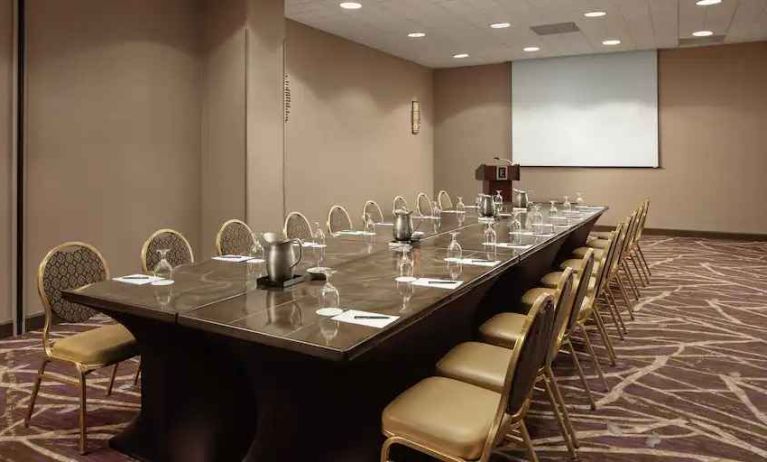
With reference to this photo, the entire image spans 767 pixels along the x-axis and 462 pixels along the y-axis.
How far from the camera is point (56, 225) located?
509 cm

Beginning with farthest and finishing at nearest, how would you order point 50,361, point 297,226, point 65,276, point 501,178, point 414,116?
point 414,116 → point 501,178 → point 297,226 → point 65,276 → point 50,361

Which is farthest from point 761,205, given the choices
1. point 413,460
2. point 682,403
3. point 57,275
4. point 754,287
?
point 57,275

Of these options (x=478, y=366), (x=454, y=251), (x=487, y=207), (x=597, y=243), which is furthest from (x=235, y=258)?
(x=597, y=243)

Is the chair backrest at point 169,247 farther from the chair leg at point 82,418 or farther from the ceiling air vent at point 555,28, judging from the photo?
the ceiling air vent at point 555,28

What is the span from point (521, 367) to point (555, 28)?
7.49 metres

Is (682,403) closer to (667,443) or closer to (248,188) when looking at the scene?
(667,443)

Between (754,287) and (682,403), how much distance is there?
12.9 feet

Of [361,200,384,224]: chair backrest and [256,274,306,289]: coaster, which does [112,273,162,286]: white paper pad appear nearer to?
[256,274,306,289]: coaster

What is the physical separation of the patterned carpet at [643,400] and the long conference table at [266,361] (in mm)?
502

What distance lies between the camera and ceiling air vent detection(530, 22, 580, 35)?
27.2 ft

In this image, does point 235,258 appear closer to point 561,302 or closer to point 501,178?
point 561,302

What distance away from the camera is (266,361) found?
2387mm

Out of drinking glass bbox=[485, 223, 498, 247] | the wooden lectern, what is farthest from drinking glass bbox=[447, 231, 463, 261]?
the wooden lectern

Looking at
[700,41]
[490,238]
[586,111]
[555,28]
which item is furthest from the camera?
[586,111]
